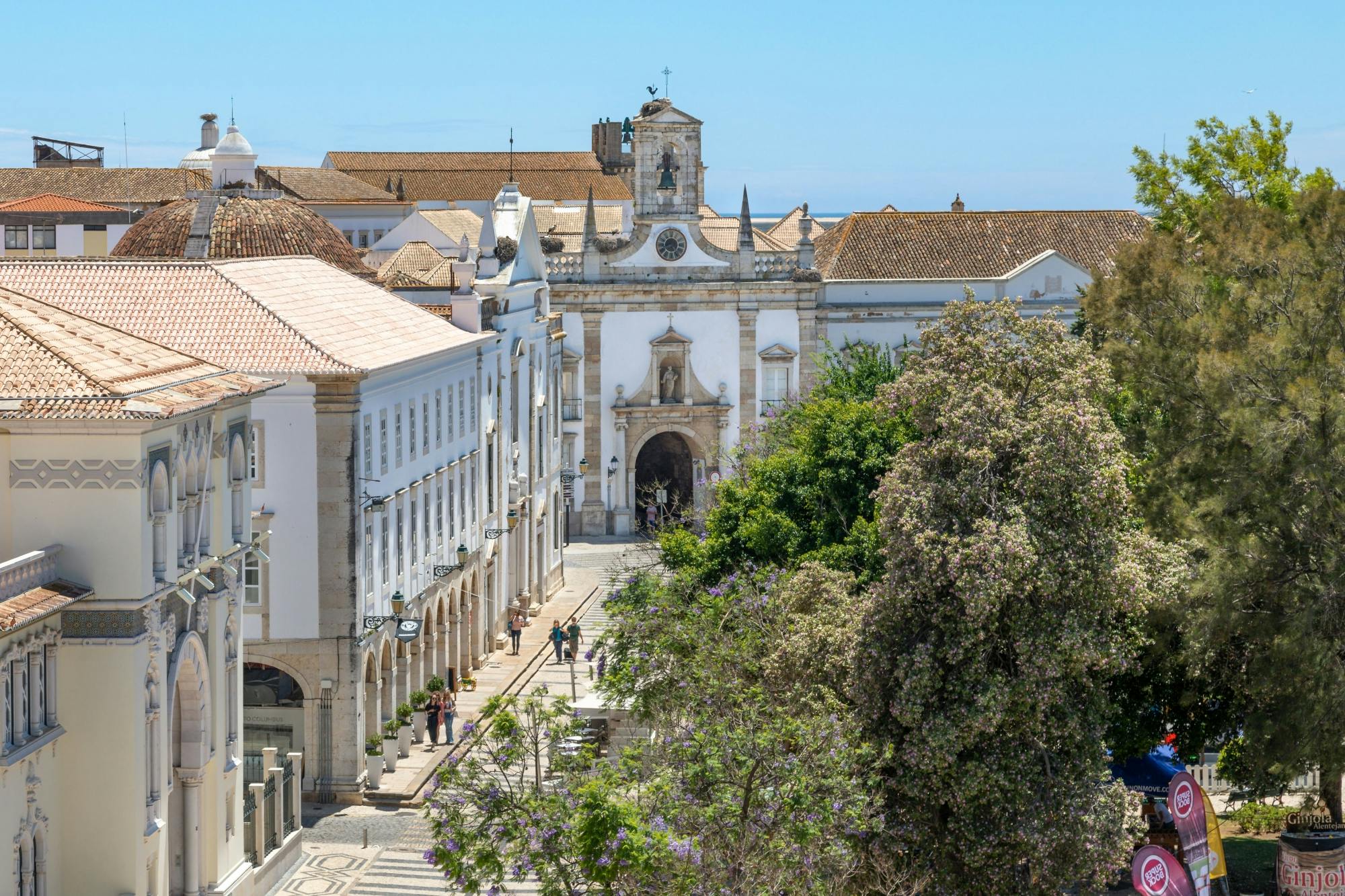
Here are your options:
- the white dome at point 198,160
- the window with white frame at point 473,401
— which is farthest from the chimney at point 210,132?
the window with white frame at point 473,401

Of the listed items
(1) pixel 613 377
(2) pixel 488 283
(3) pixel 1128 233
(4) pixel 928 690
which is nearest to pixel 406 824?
(4) pixel 928 690

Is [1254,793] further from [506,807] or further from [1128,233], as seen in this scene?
[1128,233]

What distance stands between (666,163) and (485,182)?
1431 inches

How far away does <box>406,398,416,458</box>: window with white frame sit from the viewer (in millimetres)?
42344

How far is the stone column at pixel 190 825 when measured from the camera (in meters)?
26.6

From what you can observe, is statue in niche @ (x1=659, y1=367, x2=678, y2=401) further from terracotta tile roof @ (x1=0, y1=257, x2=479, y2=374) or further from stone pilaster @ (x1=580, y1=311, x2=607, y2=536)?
terracotta tile roof @ (x1=0, y1=257, x2=479, y2=374)

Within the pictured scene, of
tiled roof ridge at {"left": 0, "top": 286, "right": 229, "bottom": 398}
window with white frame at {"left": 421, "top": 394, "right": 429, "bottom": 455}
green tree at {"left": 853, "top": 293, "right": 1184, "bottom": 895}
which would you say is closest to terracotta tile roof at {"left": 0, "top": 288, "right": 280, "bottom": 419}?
tiled roof ridge at {"left": 0, "top": 286, "right": 229, "bottom": 398}

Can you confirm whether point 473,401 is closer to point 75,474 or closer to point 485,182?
point 75,474

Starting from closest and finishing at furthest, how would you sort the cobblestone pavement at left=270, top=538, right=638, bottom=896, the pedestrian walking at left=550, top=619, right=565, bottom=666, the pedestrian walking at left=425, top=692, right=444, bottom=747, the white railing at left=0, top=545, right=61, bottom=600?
the white railing at left=0, top=545, right=61, bottom=600 → the cobblestone pavement at left=270, top=538, right=638, bottom=896 → the pedestrian walking at left=425, top=692, right=444, bottom=747 → the pedestrian walking at left=550, top=619, right=565, bottom=666

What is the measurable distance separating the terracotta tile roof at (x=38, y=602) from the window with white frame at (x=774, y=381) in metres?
55.9

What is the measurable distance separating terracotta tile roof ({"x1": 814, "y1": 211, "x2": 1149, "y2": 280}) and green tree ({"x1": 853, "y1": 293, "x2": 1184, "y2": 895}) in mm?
52393

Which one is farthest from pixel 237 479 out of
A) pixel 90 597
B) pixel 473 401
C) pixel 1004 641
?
pixel 473 401

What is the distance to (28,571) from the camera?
22.4 m

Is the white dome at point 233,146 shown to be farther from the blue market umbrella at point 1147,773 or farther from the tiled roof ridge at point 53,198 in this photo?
the blue market umbrella at point 1147,773
